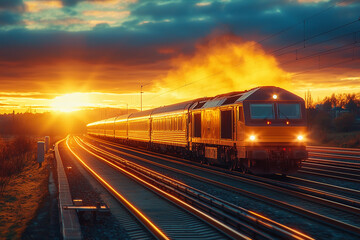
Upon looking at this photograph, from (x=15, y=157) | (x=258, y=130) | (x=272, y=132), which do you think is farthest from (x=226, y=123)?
(x=15, y=157)

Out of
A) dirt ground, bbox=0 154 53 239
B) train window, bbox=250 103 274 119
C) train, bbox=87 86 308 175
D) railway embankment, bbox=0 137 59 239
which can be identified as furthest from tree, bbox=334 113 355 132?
railway embankment, bbox=0 137 59 239

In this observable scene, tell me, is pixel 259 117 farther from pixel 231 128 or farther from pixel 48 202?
pixel 48 202

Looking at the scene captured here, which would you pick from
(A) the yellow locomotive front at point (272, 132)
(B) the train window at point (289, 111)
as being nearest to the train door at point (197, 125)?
(A) the yellow locomotive front at point (272, 132)

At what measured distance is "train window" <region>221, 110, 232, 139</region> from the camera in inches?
727

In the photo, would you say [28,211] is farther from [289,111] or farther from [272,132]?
[289,111]

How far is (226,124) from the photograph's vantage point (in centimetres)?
1892

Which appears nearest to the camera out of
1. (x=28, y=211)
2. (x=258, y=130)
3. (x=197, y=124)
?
(x=28, y=211)

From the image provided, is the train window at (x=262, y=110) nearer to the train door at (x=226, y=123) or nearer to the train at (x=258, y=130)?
the train at (x=258, y=130)

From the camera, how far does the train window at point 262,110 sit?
16.9m

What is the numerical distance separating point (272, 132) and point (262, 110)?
1.04 m

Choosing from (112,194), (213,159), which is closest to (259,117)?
(213,159)

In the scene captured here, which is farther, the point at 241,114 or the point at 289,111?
the point at 289,111

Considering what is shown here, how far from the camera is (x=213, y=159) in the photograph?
2133cm

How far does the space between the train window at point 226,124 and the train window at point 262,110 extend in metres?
1.71
